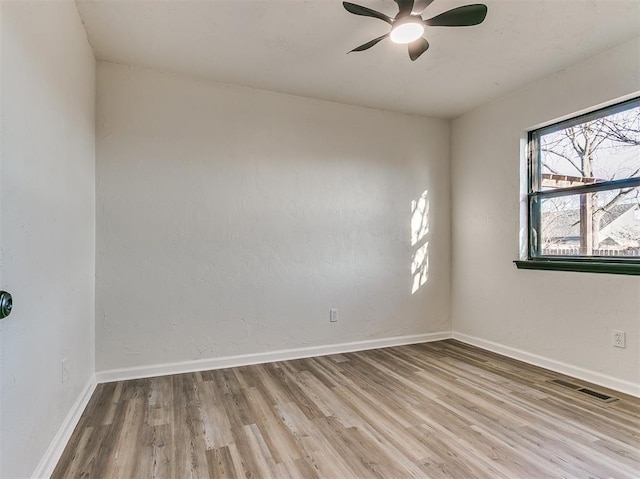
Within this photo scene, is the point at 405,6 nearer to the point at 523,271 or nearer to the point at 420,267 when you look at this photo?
the point at 523,271

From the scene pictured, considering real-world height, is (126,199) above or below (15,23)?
below

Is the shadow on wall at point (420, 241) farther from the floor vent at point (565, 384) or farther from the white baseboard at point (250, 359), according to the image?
the floor vent at point (565, 384)

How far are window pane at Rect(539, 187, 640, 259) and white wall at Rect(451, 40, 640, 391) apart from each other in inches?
8.3

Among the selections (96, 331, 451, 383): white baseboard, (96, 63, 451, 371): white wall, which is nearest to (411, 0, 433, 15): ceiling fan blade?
(96, 63, 451, 371): white wall

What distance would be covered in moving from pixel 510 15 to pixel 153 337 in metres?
3.48

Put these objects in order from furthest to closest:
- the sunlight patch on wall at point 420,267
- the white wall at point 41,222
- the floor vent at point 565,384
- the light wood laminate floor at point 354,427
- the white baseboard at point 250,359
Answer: the sunlight patch on wall at point 420,267 < the white baseboard at point 250,359 < the floor vent at point 565,384 < the light wood laminate floor at point 354,427 < the white wall at point 41,222

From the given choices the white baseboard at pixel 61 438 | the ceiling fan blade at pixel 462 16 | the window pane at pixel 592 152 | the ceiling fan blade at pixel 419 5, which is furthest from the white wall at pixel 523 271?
the white baseboard at pixel 61 438

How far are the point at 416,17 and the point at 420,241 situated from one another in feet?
8.19

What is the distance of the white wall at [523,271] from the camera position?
2.64 m

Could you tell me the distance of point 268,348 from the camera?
3348mm

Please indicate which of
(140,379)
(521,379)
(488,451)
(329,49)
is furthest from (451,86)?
(140,379)

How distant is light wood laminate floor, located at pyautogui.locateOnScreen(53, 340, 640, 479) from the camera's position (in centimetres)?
173

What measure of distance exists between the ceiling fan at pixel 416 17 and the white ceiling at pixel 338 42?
0.69 ft

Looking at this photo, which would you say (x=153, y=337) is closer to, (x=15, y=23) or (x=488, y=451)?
(x=15, y=23)
